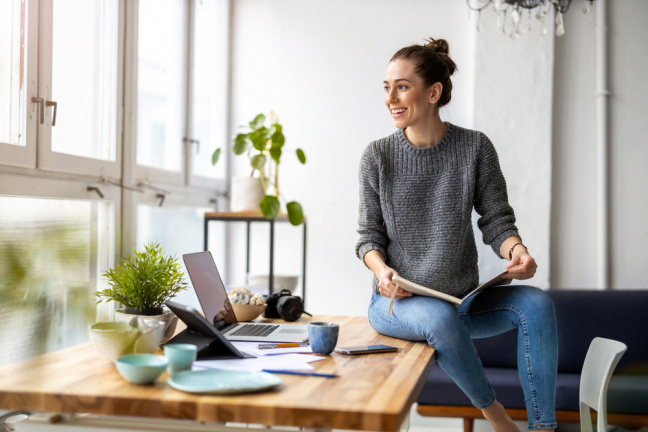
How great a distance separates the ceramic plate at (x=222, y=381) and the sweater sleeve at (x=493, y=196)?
39.6 inches

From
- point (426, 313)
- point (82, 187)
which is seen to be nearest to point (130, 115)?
point (82, 187)

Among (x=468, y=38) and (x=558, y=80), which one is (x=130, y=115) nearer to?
(x=468, y=38)

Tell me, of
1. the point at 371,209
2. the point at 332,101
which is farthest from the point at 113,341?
the point at 332,101

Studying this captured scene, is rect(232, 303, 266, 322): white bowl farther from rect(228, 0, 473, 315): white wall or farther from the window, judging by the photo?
rect(228, 0, 473, 315): white wall

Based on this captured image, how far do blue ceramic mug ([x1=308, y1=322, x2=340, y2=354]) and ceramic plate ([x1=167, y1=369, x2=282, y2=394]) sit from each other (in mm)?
254

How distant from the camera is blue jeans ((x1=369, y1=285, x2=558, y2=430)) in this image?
1548 mm

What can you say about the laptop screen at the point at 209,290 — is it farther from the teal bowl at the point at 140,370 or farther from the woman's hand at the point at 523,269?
the woman's hand at the point at 523,269

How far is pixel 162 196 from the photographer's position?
287 centimetres

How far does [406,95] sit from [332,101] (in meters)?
1.69

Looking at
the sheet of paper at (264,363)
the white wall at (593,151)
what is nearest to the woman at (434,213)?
the sheet of paper at (264,363)

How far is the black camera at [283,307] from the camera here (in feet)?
6.51

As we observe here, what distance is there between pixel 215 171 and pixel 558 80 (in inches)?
76.3

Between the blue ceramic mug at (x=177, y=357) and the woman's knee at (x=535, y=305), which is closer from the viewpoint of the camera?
the blue ceramic mug at (x=177, y=357)

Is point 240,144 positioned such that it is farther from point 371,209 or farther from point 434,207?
point 434,207
